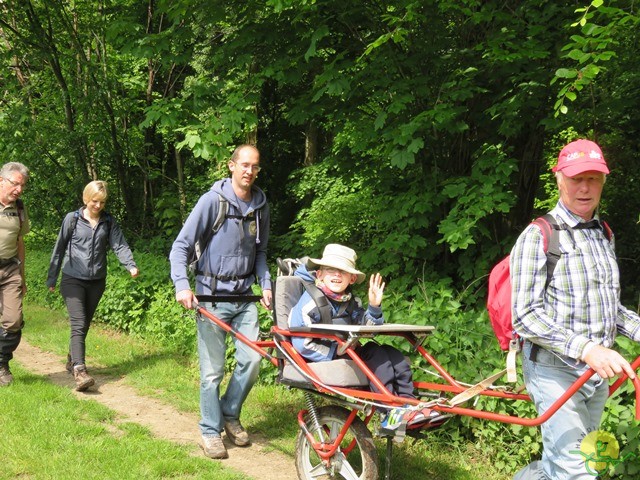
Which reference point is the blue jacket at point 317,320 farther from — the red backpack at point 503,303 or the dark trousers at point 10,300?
the dark trousers at point 10,300

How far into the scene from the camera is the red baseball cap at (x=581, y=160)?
118 inches

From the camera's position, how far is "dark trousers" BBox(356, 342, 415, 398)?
13.0 ft

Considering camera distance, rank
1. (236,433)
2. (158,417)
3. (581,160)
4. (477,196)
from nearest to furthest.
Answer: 1. (581,160)
2. (236,433)
3. (158,417)
4. (477,196)

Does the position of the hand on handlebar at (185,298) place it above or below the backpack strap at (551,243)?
below

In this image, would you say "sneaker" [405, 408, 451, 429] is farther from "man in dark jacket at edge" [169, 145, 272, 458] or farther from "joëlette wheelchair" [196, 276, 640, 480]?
"man in dark jacket at edge" [169, 145, 272, 458]

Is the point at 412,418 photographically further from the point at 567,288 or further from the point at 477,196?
the point at 477,196

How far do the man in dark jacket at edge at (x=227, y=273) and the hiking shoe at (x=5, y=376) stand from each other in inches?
109

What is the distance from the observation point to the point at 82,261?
714 centimetres

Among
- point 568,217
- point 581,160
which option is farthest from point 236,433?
point 581,160

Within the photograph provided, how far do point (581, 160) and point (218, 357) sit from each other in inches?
126

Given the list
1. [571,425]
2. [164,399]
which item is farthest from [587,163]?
[164,399]

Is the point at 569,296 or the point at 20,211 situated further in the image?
the point at 20,211

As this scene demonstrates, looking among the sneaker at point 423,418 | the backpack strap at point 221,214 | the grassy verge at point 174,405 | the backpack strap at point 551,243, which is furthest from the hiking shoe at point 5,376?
the backpack strap at point 551,243

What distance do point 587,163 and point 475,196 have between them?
3765mm
